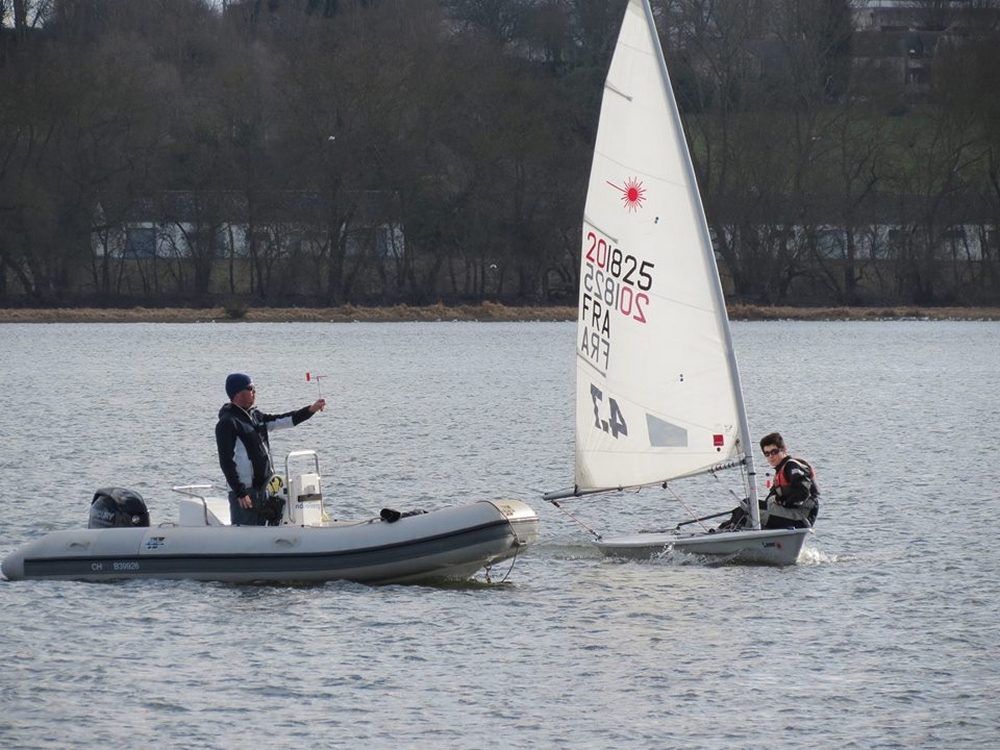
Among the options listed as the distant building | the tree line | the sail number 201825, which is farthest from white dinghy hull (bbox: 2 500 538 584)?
the distant building

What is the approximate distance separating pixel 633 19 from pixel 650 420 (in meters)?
4.04

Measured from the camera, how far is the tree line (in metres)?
77.1

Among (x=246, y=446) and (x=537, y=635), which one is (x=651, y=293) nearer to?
(x=537, y=635)

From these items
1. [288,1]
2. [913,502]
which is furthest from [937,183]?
[913,502]

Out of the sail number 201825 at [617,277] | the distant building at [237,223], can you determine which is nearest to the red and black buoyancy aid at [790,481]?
the sail number 201825 at [617,277]

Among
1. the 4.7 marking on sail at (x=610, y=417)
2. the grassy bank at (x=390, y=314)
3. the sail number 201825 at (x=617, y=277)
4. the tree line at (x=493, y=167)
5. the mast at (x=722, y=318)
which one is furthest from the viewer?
the tree line at (x=493, y=167)

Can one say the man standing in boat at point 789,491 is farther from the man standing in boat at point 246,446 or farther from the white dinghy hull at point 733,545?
the man standing in boat at point 246,446

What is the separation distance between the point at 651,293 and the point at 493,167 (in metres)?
60.7

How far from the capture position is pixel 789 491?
60.4 feet

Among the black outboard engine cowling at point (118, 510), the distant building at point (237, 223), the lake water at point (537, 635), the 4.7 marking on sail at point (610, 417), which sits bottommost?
the lake water at point (537, 635)

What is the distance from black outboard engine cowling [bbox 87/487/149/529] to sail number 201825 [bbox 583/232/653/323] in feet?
16.8

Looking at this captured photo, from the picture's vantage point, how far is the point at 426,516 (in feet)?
56.4

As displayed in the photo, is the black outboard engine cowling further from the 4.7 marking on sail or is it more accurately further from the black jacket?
the 4.7 marking on sail

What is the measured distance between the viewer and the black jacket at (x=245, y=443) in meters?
16.9
